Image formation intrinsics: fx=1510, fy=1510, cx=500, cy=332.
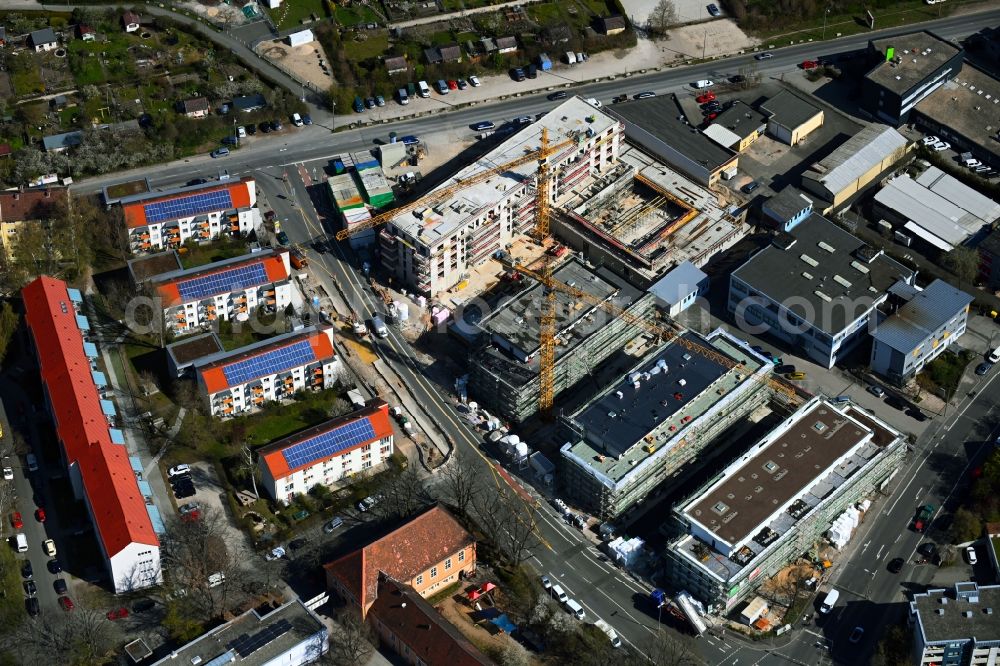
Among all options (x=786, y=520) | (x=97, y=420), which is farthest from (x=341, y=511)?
(x=786, y=520)

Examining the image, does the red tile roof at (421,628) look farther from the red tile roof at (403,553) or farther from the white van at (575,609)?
the white van at (575,609)

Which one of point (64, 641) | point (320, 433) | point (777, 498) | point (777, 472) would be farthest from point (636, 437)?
point (64, 641)

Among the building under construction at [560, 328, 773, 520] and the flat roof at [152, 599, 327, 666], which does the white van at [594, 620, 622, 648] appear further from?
the flat roof at [152, 599, 327, 666]

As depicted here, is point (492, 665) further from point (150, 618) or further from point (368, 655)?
point (150, 618)

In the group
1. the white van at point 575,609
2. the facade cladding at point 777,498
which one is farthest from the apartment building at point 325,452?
the facade cladding at point 777,498

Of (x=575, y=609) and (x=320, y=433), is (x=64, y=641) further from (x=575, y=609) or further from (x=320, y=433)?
(x=575, y=609)

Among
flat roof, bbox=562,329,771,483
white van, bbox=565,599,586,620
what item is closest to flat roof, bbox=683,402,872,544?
flat roof, bbox=562,329,771,483
